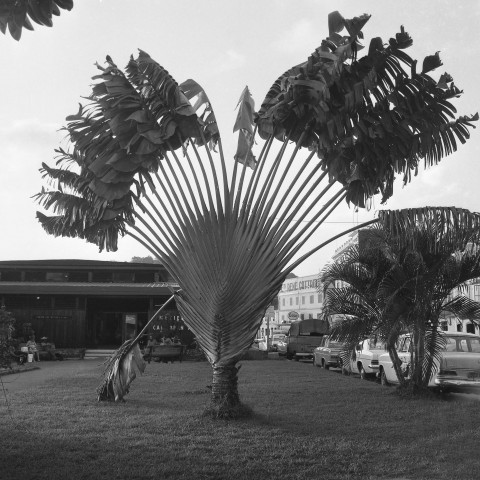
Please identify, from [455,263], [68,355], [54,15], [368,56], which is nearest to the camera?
[54,15]

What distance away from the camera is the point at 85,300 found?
3459 cm

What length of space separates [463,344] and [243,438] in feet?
29.8

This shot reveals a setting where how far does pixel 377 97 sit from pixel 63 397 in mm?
8640

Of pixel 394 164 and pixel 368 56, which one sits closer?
pixel 368 56

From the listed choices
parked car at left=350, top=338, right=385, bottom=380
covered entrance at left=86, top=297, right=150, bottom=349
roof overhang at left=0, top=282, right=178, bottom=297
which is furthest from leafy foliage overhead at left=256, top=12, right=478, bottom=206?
covered entrance at left=86, top=297, right=150, bottom=349

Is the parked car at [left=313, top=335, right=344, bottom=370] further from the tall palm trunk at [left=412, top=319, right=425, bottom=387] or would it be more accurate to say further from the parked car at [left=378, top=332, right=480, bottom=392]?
the tall palm trunk at [left=412, top=319, right=425, bottom=387]

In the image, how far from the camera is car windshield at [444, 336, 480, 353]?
15688 mm

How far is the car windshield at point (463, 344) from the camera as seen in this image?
1569 centimetres

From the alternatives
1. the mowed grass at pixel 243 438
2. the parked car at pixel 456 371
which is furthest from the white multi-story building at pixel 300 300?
the mowed grass at pixel 243 438

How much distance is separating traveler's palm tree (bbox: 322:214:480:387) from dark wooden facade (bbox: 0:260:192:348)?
16.9 meters

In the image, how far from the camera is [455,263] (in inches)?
514

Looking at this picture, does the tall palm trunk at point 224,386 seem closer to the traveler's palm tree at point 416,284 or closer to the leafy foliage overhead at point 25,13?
the traveler's palm tree at point 416,284

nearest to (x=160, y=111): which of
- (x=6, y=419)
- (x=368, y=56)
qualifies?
(x=368, y=56)

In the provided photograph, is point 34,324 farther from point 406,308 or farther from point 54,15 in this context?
point 54,15
